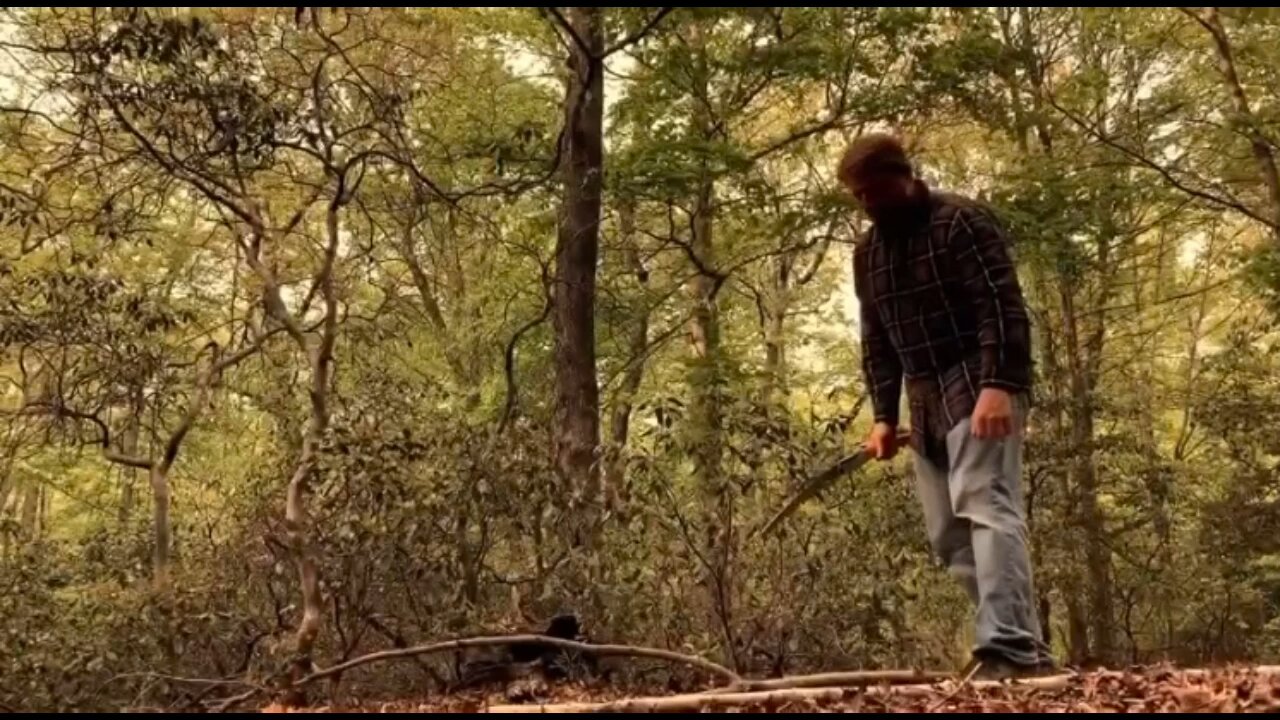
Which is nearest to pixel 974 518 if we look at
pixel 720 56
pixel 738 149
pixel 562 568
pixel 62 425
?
pixel 562 568

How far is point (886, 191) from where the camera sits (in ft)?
11.6

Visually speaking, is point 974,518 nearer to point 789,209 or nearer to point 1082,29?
point 789,209

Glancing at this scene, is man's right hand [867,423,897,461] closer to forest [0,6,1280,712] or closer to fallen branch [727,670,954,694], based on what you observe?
fallen branch [727,670,954,694]

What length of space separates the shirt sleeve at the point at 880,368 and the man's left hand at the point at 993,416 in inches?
24.0

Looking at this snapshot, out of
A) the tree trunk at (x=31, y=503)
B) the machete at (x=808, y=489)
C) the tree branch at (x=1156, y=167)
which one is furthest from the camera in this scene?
the tree trunk at (x=31, y=503)

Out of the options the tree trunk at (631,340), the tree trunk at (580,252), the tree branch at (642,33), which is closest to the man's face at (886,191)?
the tree branch at (642,33)

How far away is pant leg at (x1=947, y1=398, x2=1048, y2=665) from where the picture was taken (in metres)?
3.23

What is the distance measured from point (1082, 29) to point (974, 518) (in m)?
10.2

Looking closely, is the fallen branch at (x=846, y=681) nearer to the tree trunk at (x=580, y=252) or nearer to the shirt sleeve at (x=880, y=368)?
the shirt sleeve at (x=880, y=368)

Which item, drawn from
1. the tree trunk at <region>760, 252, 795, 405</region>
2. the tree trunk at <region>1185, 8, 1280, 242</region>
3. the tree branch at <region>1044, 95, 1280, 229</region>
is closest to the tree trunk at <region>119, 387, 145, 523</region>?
the tree branch at <region>1044, 95, 1280, 229</region>

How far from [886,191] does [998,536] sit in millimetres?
1199

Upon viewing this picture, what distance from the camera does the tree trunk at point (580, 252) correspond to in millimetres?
6797

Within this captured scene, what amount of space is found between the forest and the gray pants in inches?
79.6

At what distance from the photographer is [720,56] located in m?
9.52
